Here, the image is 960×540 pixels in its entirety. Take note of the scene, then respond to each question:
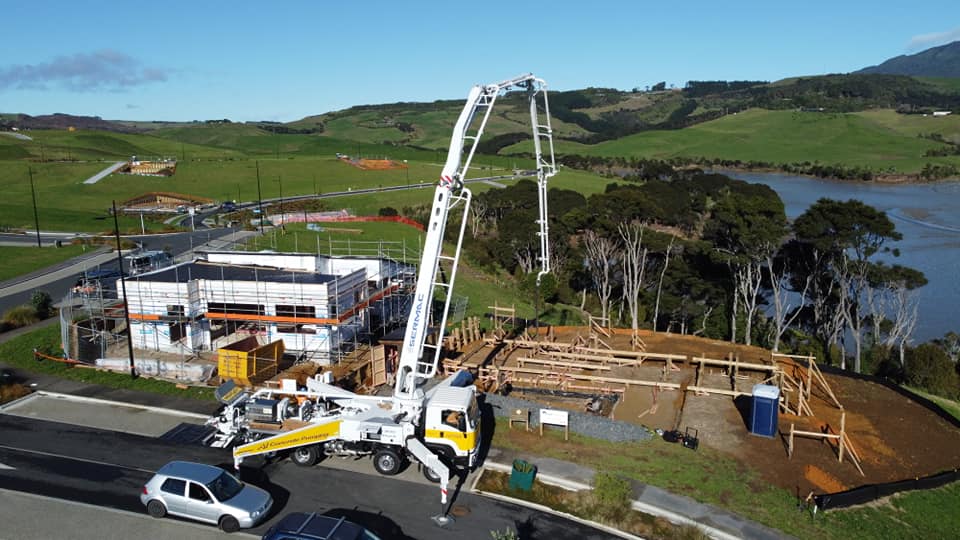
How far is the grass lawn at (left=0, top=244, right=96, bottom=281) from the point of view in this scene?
55344mm

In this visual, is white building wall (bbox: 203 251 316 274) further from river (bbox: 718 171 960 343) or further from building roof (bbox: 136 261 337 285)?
river (bbox: 718 171 960 343)

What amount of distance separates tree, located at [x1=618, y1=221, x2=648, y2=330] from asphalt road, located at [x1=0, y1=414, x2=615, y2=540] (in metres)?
31.4

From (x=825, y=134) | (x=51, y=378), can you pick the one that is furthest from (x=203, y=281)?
(x=825, y=134)

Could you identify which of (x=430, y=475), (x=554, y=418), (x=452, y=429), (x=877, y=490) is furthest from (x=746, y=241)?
(x=430, y=475)

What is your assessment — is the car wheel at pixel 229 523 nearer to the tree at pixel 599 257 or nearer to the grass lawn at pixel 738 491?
the grass lawn at pixel 738 491

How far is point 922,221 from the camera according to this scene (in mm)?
97312

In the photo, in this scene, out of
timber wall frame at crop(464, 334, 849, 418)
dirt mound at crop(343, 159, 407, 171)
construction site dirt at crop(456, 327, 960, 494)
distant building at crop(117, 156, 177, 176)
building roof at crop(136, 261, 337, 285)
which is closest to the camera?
construction site dirt at crop(456, 327, 960, 494)

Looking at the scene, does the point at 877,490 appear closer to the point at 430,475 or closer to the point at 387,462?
the point at 430,475

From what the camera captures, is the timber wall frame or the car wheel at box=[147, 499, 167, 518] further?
the timber wall frame

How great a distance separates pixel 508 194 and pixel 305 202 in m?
34.4

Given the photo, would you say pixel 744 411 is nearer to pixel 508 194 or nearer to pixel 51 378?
pixel 51 378

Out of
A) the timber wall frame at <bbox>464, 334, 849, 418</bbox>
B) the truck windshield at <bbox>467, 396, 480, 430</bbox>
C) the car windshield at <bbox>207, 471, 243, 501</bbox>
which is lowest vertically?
the timber wall frame at <bbox>464, 334, 849, 418</bbox>

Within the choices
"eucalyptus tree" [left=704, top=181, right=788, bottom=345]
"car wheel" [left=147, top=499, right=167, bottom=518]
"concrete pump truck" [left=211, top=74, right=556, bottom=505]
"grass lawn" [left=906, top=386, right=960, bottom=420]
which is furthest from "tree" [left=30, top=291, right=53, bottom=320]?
"grass lawn" [left=906, top=386, right=960, bottom=420]

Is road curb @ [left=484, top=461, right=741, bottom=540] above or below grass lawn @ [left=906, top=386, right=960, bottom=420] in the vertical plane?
above
